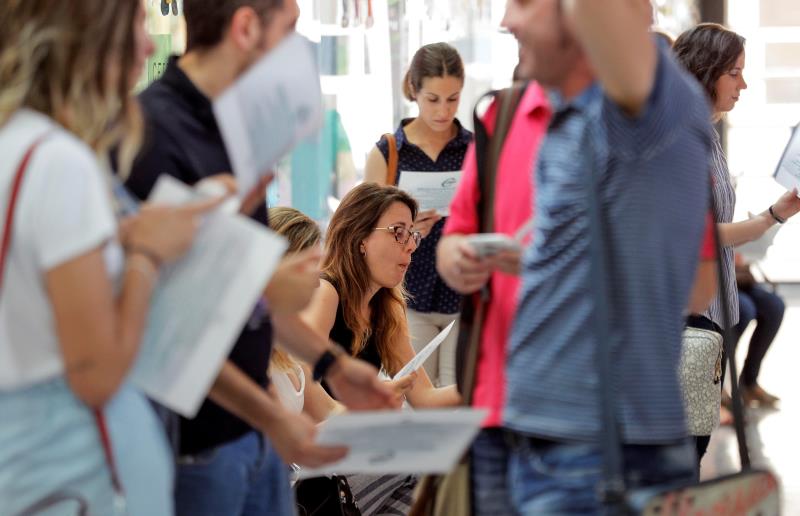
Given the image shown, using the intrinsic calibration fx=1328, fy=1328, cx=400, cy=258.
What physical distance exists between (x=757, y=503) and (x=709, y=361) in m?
1.99

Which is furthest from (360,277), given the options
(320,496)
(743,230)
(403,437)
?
(403,437)

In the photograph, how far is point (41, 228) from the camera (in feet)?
5.42

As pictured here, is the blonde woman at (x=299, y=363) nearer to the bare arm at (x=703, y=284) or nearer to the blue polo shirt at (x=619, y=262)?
the bare arm at (x=703, y=284)

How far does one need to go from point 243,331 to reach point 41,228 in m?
0.66

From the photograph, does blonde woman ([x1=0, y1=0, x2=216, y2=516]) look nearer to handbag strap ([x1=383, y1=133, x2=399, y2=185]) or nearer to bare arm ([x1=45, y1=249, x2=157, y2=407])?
bare arm ([x1=45, y1=249, x2=157, y2=407])

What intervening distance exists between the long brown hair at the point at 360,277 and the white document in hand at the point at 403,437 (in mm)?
2005

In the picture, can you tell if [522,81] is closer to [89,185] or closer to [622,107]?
[622,107]

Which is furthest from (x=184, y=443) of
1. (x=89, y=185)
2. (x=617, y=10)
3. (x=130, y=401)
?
(x=617, y=10)

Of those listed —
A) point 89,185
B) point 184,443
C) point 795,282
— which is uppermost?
point 89,185

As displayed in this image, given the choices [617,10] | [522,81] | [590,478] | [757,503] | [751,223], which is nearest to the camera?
[617,10]

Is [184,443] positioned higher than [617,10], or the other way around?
[617,10]

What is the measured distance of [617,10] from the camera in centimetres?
164

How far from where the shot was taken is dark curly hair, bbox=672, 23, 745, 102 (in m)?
4.21

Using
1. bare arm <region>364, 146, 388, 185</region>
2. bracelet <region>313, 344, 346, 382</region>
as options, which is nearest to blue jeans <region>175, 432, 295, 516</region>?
bracelet <region>313, 344, 346, 382</region>
